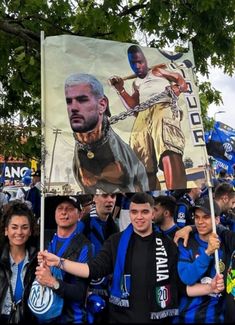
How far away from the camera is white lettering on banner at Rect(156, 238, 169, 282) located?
12.8ft

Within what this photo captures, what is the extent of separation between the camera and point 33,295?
3961 mm

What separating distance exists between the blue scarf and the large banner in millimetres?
467

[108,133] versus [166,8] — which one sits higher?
[166,8]

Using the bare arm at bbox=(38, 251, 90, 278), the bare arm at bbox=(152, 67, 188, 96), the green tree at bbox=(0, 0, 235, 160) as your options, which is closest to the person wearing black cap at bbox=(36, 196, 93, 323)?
the bare arm at bbox=(38, 251, 90, 278)

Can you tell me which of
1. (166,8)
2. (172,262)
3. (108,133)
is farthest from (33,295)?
(166,8)

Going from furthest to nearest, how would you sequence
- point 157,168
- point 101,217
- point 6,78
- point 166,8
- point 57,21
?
point 6,78 → point 57,21 → point 166,8 → point 101,217 → point 157,168

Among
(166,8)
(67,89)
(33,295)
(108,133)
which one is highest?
(166,8)

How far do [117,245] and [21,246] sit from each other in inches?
31.2

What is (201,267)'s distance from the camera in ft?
13.0

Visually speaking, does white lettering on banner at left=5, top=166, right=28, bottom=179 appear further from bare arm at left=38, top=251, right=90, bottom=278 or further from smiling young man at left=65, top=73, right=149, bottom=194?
bare arm at left=38, top=251, right=90, bottom=278

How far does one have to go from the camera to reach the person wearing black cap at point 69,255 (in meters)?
3.89

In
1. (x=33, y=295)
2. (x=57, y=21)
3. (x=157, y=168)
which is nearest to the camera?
(x=33, y=295)

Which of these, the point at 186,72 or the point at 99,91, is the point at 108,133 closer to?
the point at 99,91

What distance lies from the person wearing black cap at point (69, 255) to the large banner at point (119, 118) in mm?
374
